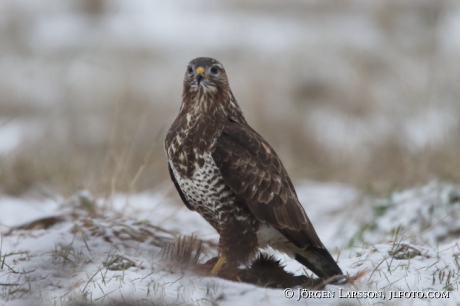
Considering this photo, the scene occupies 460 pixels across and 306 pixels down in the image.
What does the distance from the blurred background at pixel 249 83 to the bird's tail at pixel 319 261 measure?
1.95 metres

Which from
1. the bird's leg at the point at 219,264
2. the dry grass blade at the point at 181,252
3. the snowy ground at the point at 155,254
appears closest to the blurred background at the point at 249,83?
the snowy ground at the point at 155,254

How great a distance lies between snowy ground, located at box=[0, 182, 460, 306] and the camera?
348 cm

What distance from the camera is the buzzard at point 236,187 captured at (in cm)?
407

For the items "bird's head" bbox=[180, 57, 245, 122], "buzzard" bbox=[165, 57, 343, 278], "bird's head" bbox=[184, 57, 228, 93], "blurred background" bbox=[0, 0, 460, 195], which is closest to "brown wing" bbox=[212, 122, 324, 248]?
"buzzard" bbox=[165, 57, 343, 278]

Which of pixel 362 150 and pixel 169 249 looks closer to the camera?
pixel 169 249

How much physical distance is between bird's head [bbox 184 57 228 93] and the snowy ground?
3.45 feet

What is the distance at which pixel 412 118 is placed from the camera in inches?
418

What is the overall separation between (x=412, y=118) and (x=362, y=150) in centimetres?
155

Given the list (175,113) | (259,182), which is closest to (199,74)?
(259,182)

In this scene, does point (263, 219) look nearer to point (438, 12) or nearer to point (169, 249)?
point (169, 249)

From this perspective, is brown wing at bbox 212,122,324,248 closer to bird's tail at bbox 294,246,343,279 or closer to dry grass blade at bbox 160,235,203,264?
bird's tail at bbox 294,246,343,279

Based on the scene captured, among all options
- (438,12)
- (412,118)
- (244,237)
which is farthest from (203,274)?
(438,12)

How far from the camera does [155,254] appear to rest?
4344 millimetres

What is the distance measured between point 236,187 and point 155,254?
72 cm
